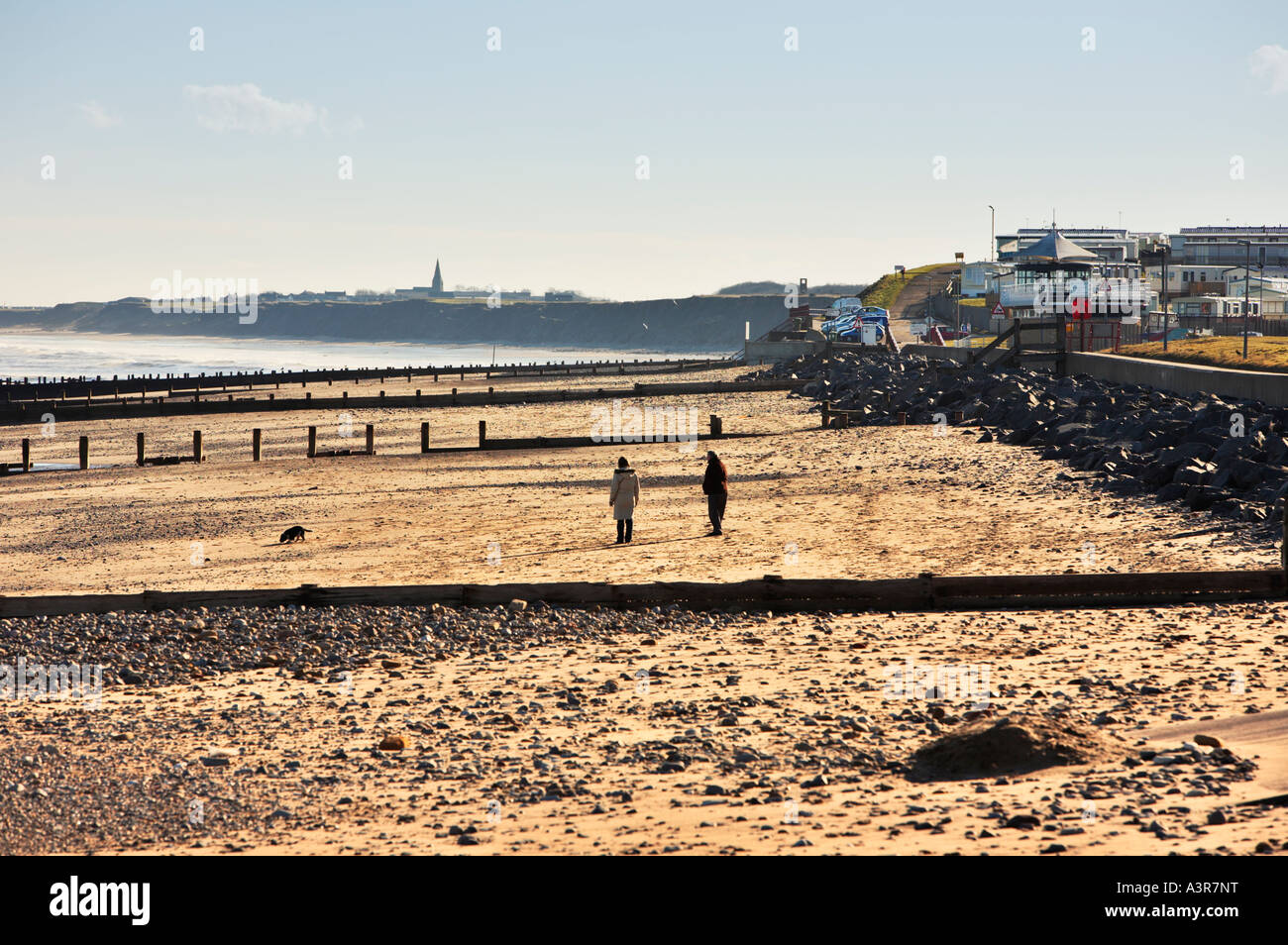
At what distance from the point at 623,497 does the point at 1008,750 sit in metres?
11.2

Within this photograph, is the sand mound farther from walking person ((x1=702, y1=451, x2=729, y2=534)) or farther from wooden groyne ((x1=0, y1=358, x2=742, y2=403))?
wooden groyne ((x1=0, y1=358, x2=742, y2=403))

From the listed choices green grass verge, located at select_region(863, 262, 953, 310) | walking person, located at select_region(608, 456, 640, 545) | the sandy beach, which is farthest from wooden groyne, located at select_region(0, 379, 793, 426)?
green grass verge, located at select_region(863, 262, 953, 310)

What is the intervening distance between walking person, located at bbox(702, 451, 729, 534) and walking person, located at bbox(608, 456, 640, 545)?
134 centimetres

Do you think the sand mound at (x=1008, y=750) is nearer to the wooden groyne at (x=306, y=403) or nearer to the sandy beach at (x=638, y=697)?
the sandy beach at (x=638, y=697)

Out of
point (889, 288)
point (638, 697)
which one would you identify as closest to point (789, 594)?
point (638, 697)

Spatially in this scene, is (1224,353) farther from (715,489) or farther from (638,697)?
(638,697)

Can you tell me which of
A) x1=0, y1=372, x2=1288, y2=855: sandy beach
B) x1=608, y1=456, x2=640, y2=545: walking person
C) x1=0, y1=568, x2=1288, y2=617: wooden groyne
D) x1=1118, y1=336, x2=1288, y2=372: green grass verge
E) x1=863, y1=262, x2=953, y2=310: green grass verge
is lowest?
x1=0, y1=372, x2=1288, y2=855: sandy beach

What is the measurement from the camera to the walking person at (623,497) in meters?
19.7

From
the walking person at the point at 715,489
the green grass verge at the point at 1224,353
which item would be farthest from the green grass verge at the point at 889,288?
the walking person at the point at 715,489

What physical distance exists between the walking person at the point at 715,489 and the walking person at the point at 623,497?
134cm

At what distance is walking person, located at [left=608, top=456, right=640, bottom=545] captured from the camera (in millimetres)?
19734

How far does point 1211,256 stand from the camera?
429ft
